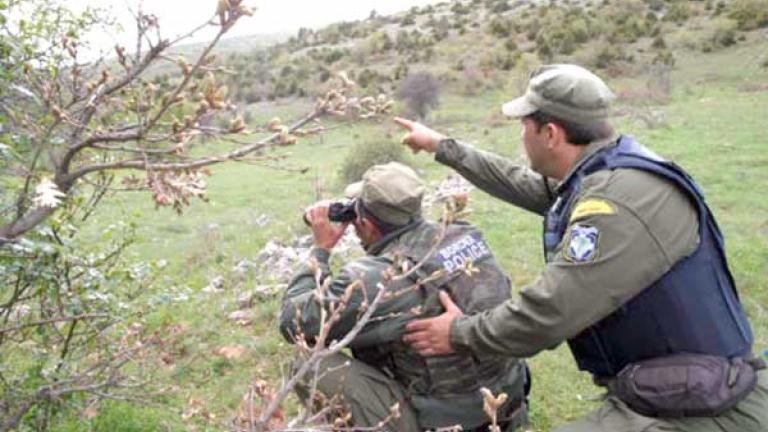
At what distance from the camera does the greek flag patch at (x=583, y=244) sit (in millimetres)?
2447

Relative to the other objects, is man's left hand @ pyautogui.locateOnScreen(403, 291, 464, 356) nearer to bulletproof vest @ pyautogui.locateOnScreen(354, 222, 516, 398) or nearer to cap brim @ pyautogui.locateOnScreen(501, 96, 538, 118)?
bulletproof vest @ pyautogui.locateOnScreen(354, 222, 516, 398)

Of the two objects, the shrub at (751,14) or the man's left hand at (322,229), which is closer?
the man's left hand at (322,229)

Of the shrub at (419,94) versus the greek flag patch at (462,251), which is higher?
the greek flag patch at (462,251)

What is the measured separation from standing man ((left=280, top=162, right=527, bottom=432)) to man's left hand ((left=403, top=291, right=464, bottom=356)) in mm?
84

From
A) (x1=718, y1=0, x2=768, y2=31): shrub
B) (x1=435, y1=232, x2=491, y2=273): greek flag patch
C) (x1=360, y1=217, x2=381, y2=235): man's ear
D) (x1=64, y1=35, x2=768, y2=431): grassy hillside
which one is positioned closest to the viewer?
(x1=435, y1=232, x2=491, y2=273): greek flag patch

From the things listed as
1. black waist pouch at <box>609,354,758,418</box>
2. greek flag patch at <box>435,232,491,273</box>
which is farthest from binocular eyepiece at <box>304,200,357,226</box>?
black waist pouch at <box>609,354,758,418</box>

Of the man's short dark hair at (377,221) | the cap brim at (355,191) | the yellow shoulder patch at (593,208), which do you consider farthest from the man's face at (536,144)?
the cap brim at (355,191)

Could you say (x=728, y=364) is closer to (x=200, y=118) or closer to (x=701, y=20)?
(x=200, y=118)

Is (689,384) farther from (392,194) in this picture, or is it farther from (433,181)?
(433,181)

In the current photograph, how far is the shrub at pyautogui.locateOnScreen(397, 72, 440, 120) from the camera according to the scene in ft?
64.6

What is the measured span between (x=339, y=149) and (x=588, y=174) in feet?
48.2

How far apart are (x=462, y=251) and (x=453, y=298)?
18 centimetres

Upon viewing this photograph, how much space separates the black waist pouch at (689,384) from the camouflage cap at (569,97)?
2.74ft

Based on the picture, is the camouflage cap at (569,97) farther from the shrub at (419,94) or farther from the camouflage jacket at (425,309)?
the shrub at (419,94)
